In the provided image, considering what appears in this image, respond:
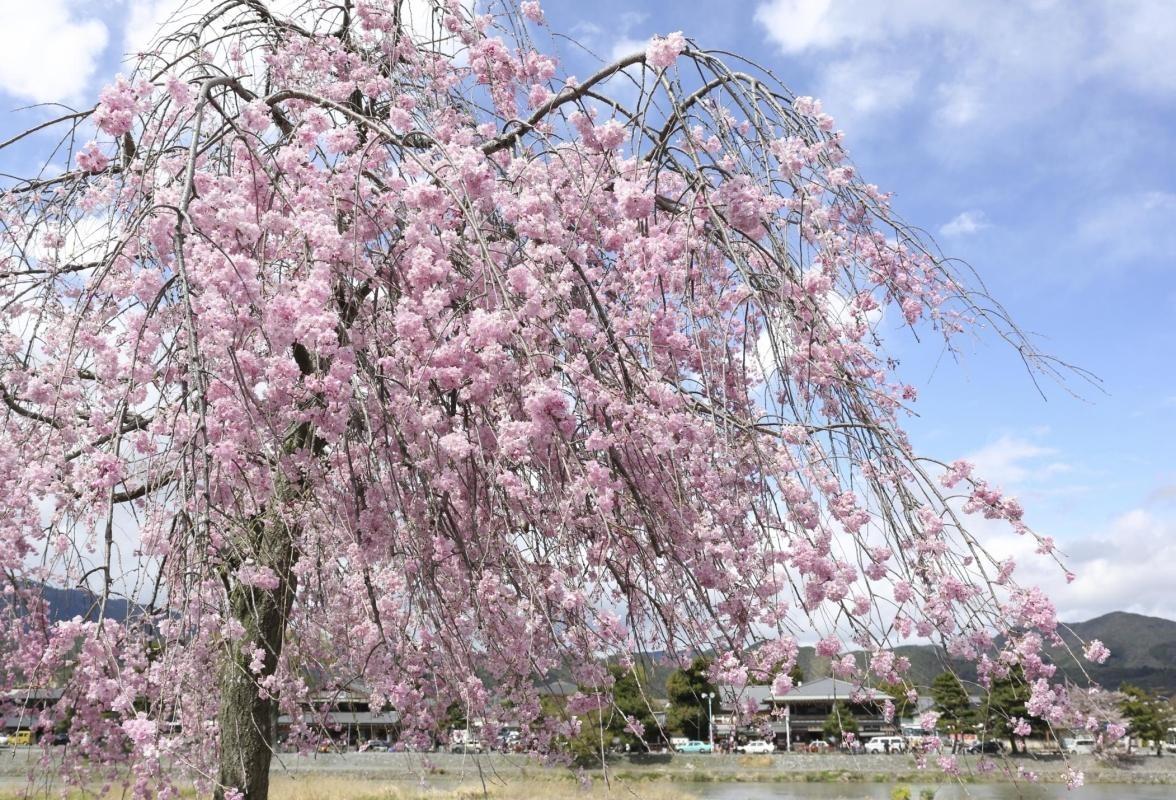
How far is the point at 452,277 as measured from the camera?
3.18 meters

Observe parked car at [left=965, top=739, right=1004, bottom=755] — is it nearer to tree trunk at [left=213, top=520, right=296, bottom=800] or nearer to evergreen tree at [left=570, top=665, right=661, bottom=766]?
evergreen tree at [left=570, top=665, right=661, bottom=766]

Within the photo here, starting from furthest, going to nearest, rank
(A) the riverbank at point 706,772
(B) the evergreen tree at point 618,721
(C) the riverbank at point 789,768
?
(C) the riverbank at point 789,768 < (A) the riverbank at point 706,772 < (B) the evergreen tree at point 618,721

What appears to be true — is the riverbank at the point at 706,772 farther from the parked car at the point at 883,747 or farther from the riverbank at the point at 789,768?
the parked car at the point at 883,747

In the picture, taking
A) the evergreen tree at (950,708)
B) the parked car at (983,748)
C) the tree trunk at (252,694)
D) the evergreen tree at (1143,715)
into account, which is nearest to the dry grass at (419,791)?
the parked car at (983,748)

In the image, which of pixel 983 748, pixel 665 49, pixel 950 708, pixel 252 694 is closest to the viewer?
pixel 665 49

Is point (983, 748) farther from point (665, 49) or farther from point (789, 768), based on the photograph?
point (789, 768)

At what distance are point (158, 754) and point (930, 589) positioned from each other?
8.92 feet

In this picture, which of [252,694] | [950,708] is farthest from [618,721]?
[252,694]

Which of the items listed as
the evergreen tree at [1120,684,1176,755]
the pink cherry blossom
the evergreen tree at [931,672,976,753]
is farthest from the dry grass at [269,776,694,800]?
the evergreen tree at [1120,684,1176,755]

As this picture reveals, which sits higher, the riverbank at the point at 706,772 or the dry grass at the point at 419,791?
the dry grass at the point at 419,791

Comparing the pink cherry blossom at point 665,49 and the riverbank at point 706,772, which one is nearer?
the pink cherry blossom at point 665,49

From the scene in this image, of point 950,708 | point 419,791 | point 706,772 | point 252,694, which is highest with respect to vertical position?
point 252,694

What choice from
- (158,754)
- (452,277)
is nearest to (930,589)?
(452,277)

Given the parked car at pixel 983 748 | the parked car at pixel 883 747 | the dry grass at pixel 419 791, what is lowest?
the parked car at pixel 883 747
